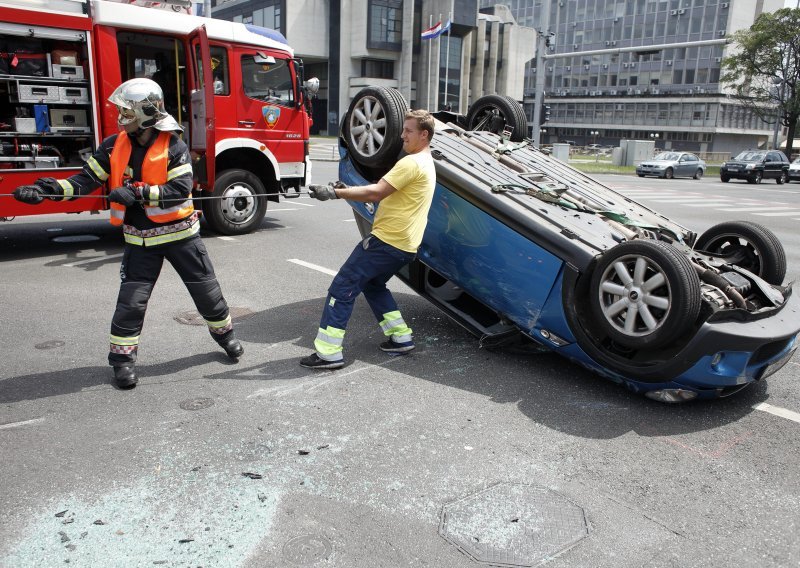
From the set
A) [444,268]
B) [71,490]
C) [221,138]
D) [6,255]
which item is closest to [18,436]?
[71,490]

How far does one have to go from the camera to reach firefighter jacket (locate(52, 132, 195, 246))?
4.30 meters

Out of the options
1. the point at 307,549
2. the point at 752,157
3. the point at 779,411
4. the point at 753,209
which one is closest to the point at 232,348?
the point at 307,549

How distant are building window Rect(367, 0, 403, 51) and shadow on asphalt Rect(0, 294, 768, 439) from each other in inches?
2055

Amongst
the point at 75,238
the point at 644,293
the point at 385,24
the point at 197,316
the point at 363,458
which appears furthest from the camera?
the point at 385,24

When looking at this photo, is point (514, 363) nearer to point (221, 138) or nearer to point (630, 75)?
point (221, 138)

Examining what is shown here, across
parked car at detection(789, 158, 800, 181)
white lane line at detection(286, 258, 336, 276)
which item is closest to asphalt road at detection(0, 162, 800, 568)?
white lane line at detection(286, 258, 336, 276)

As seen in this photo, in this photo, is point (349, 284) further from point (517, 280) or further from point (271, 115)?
point (271, 115)

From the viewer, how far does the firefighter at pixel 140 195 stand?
166 inches

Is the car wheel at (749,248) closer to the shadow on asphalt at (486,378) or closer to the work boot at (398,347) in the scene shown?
the shadow on asphalt at (486,378)

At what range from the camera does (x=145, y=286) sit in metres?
4.38

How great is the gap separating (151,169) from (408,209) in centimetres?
168

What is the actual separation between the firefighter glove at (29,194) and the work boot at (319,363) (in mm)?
2003

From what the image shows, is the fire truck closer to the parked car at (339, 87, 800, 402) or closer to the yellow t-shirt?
the parked car at (339, 87, 800, 402)

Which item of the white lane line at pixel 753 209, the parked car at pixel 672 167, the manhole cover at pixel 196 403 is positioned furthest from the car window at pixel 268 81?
the parked car at pixel 672 167
